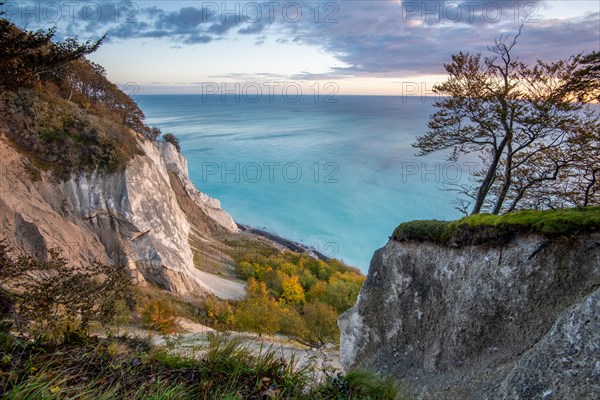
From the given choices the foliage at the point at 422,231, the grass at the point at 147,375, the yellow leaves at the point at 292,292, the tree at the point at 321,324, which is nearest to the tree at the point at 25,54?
the grass at the point at 147,375

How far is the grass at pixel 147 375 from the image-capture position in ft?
13.0

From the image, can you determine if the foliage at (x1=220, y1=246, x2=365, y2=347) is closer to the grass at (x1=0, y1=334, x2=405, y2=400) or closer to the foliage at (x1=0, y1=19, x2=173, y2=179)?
the foliage at (x1=0, y1=19, x2=173, y2=179)

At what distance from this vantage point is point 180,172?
4634 cm

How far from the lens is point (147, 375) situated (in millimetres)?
4648

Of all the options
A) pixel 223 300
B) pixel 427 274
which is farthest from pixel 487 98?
pixel 223 300

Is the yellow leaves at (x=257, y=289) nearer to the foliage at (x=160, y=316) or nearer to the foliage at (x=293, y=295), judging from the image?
the foliage at (x=293, y=295)

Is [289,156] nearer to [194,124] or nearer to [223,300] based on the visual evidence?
[194,124]

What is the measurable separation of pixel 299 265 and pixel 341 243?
31.3 m

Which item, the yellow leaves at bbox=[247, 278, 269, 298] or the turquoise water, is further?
the turquoise water

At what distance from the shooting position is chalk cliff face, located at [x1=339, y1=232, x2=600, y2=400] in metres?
5.32

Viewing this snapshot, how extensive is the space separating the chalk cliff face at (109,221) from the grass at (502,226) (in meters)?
21.8

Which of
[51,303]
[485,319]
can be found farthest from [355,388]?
[51,303]

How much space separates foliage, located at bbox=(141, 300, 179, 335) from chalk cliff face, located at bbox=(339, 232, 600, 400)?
13.0 m

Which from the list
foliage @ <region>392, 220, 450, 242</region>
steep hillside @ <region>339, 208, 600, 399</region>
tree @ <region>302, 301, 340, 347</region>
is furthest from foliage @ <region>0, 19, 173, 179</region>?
steep hillside @ <region>339, 208, 600, 399</region>
